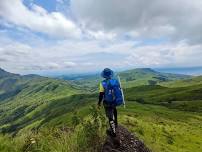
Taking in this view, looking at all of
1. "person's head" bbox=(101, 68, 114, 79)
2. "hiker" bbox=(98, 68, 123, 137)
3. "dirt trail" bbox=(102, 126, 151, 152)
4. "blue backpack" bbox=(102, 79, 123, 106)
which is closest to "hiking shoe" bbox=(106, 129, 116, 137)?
"hiker" bbox=(98, 68, 123, 137)

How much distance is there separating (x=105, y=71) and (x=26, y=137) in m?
6.14

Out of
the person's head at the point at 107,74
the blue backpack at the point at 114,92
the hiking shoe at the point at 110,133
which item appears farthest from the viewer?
the person's head at the point at 107,74

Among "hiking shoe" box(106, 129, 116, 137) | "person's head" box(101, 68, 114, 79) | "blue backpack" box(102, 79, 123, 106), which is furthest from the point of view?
"person's head" box(101, 68, 114, 79)

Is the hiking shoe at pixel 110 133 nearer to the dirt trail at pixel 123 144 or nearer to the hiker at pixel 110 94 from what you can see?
the hiker at pixel 110 94

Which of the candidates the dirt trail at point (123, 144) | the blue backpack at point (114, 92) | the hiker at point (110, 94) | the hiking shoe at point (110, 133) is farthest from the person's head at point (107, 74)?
the dirt trail at point (123, 144)

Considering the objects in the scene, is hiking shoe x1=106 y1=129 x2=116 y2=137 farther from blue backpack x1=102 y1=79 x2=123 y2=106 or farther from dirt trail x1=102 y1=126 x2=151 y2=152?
blue backpack x1=102 y1=79 x2=123 y2=106

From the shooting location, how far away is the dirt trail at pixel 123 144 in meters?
15.0

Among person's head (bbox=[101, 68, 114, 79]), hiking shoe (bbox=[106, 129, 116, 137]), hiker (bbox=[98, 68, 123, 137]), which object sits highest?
person's head (bbox=[101, 68, 114, 79])

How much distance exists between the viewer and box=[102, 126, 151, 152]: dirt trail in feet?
49.4

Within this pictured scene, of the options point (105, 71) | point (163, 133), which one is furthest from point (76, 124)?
point (163, 133)

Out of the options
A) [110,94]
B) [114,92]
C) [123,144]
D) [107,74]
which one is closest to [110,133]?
[123,144]

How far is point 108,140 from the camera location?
15375 millimetres

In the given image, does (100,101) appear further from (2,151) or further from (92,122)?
(2,151)

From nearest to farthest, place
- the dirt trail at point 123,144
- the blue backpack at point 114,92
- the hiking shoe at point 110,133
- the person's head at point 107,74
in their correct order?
1. the dirt trail at point 123,144
2. the hiking shoe at point 110,133
3. the blue backpack at point 114,92
4. the person's head at point 107,74
